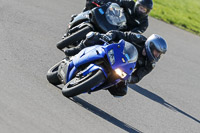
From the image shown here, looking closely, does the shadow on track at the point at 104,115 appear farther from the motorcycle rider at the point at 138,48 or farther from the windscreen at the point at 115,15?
the windscreen at the point at 115,15

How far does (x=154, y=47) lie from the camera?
318 inches

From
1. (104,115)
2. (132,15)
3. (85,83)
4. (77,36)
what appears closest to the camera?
(85,83)

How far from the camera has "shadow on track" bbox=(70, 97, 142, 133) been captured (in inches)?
289

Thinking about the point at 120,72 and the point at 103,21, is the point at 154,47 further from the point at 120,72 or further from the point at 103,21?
the point at 103,21

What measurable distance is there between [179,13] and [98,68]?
39.8 ft

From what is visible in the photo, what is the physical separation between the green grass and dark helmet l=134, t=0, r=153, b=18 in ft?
22.5

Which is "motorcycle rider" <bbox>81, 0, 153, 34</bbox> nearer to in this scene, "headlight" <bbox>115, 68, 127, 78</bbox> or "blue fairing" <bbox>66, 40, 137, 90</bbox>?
"blue fairing" <bbox>66, 40, 137, 90</bbox>

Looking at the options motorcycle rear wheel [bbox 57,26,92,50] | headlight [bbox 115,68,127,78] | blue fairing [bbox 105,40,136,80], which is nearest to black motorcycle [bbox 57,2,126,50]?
motorcycle rear wheel [bbox 57,26,92,50]

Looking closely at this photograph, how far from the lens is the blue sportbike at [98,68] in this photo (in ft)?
23.7

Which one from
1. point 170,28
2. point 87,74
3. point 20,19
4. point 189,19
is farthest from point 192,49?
point 87,74

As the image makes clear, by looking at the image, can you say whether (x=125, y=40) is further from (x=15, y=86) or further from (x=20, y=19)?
(x=20, y=19)

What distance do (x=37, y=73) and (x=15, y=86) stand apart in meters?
1.27

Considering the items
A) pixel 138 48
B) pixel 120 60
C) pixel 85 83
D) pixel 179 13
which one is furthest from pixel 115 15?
pixel 179 13

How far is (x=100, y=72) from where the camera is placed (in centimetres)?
720
